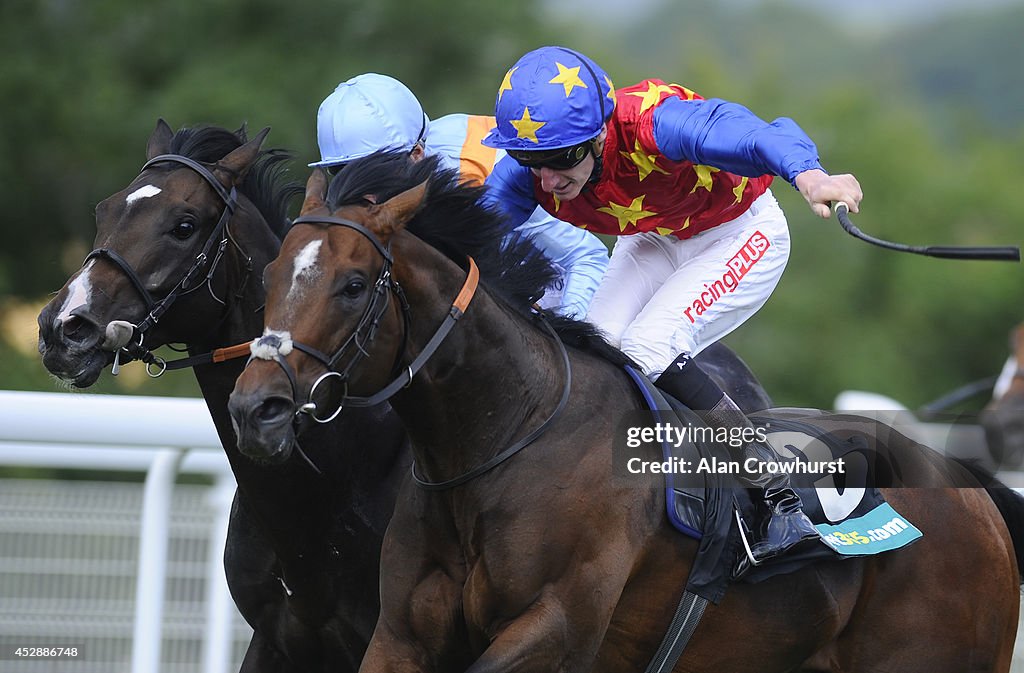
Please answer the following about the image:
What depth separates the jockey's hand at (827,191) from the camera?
3.19m

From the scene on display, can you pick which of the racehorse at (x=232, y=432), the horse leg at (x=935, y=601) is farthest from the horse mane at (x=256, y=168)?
the horse leg at (x=935, y=601)

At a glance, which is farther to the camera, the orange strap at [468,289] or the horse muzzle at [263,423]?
the orange strap at [468,289]

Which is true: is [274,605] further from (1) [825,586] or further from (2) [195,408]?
(1) [825,586]

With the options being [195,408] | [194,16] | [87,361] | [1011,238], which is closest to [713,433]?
[87,361]

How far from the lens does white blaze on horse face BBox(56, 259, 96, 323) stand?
3508 millimetres

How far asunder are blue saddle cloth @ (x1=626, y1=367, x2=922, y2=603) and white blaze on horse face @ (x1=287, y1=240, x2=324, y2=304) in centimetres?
92

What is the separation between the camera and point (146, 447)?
4.66 metres

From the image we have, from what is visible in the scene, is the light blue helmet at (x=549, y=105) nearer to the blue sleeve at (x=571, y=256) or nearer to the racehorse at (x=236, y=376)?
the racehorse at (x=236, y=376)

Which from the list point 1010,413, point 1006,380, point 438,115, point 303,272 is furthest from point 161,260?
point 438,115

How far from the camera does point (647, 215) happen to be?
3.88 m

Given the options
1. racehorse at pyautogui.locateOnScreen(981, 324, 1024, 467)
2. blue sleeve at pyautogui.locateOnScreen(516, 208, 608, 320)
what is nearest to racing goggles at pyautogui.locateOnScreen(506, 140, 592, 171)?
blue sleeve at pyautogui.locateOnScreen(516, 208, 608, 320)

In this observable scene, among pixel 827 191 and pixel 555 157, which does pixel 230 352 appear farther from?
pixel 827 191

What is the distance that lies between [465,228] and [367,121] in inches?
37.6

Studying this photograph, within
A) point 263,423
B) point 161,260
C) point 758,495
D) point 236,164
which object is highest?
point 236,164
